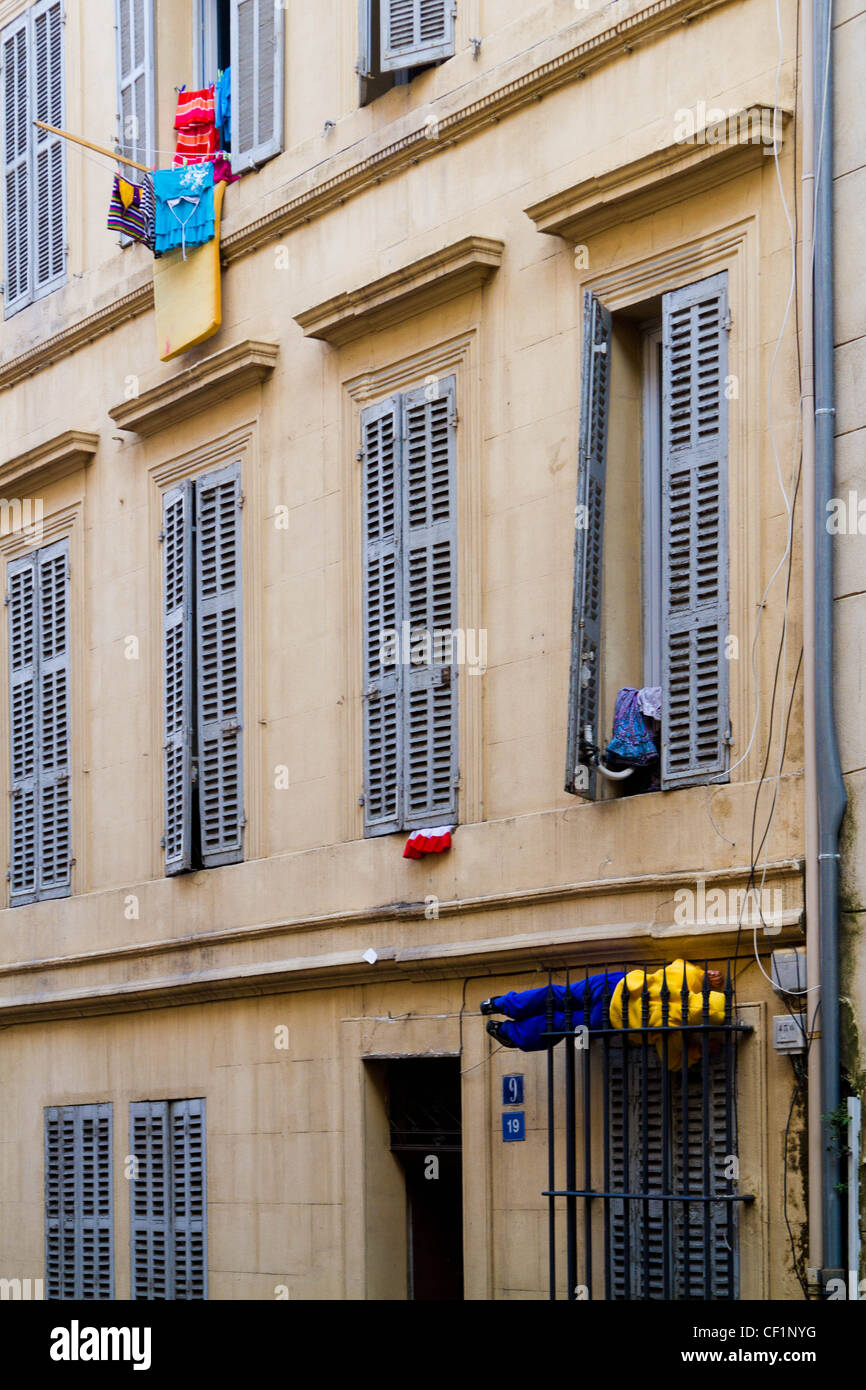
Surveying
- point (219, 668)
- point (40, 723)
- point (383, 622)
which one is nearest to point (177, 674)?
point (219, 668)

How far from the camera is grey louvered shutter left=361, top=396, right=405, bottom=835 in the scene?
43.8 ft

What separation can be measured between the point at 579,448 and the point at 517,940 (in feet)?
8.19

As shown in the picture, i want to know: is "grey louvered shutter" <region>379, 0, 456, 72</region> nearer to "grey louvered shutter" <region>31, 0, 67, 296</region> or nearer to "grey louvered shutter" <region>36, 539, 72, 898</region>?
"grey louvered shutter" <region>31, 0, 67, 296</region>

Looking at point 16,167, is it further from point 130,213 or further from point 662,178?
point 662,178

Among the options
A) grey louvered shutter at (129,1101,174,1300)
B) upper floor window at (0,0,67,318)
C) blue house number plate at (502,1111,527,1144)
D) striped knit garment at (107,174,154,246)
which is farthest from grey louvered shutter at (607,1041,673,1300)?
upper floor window at (0,0,67,318)

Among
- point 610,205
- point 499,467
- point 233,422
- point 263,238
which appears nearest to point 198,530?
point 233,422

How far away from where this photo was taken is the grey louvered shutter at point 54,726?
16.5 metres

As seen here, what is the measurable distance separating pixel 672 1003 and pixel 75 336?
794 centimetres

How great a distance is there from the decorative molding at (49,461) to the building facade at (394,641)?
4 cm

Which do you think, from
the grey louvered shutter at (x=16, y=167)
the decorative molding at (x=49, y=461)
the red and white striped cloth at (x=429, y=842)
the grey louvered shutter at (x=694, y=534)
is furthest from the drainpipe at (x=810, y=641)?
the grey louvered shutter at (x=16, y=167)

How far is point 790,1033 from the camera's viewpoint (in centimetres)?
1063

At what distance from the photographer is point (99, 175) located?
1683 centimetres

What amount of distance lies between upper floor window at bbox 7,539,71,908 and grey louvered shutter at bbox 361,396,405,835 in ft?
12.1

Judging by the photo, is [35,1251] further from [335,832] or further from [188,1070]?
[335,832]
